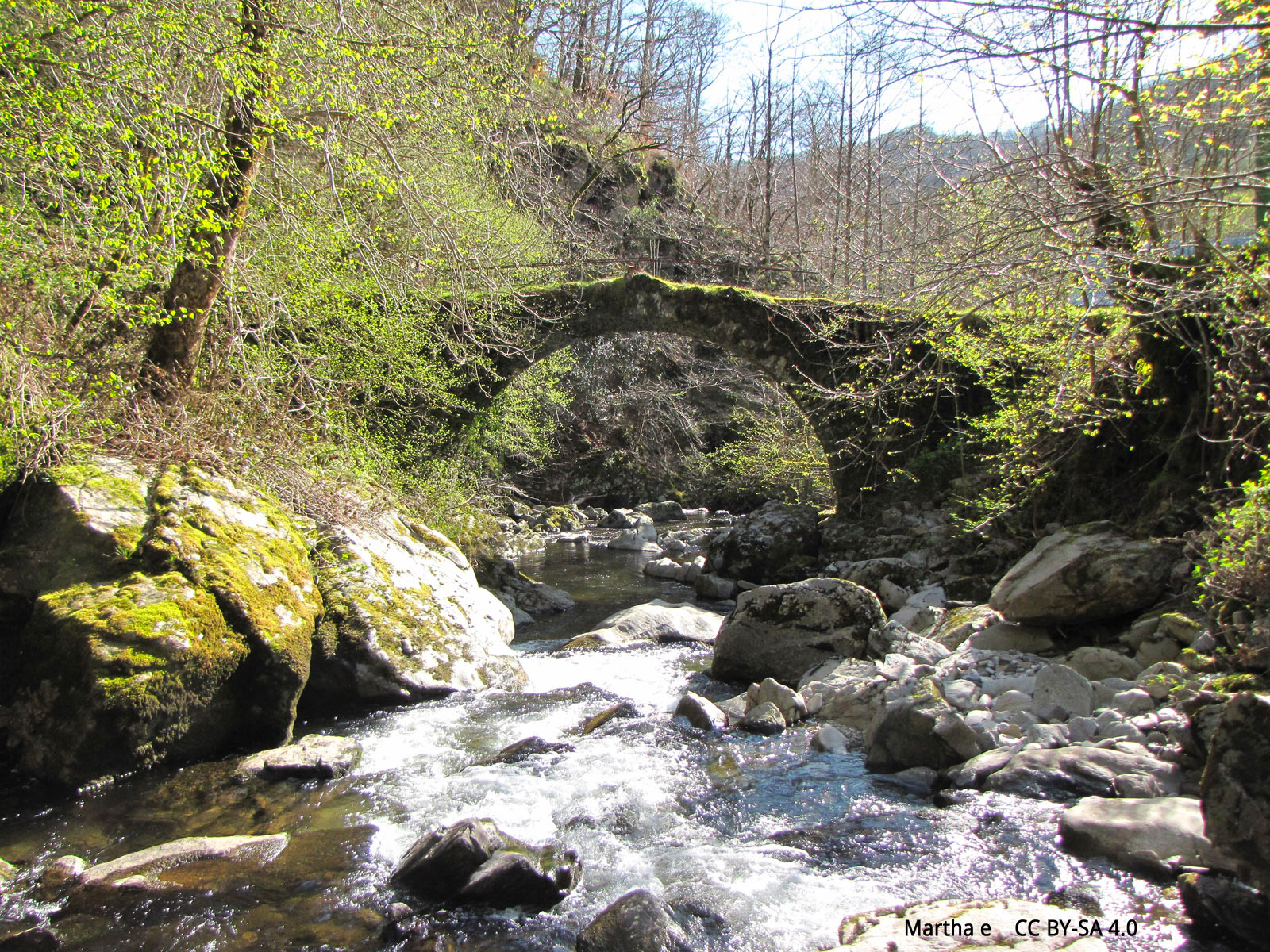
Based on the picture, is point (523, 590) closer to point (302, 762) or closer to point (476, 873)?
point (302, 762)

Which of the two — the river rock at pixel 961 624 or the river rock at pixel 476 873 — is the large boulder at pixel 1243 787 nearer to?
the river rock at pixel 476 873

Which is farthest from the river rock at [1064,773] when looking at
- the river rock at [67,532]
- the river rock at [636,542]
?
the river rock at [636,542]

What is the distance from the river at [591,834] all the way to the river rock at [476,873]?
0.09 metres

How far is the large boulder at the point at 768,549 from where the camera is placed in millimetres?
10883

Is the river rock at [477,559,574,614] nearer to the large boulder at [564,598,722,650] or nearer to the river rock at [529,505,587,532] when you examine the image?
the large boulder at [564,598,722,650]

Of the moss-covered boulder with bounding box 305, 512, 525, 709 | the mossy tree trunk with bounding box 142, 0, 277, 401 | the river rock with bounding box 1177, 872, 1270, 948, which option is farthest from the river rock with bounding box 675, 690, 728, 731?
the mossy tree trunk with bounding box 142, 0, 277, 401

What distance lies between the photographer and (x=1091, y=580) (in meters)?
5.55

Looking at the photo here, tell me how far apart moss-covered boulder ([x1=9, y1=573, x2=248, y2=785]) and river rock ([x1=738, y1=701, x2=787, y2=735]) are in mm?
3113

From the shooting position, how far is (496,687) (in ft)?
19.2

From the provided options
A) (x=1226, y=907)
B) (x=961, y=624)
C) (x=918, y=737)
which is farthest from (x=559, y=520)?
(x=1226, y=907)

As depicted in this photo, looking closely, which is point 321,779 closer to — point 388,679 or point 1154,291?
point 388,679

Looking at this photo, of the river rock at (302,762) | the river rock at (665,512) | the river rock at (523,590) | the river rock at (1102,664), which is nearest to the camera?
the river rock at (302,762)

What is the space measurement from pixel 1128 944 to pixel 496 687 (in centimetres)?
422

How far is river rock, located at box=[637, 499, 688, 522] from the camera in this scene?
1944cm
